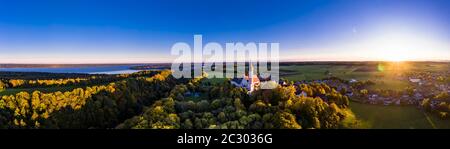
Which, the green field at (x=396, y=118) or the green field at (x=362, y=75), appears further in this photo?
the green field at (x=362, y=75)

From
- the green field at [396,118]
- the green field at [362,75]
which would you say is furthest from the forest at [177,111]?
the green field at [362,75]

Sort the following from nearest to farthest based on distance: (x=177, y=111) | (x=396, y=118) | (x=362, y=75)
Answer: (x=177, y=111)
(x=396, y=118)
(x=362, y=75)

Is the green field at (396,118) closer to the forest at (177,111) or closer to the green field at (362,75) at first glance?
the forest at (177,111)

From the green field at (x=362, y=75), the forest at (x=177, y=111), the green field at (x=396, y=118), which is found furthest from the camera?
the green field at (x=362, y=75)

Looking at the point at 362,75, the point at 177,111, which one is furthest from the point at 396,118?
the point at 362,75

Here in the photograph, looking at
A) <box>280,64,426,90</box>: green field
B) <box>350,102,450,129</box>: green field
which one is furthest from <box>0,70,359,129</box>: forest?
<box>280,64,426,90</box>: green field

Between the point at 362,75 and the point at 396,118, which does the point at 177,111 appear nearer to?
the point at 396,118
